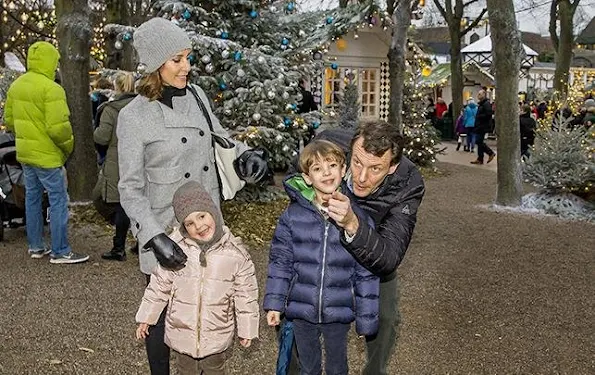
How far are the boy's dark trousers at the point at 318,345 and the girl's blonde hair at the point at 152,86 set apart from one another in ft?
4.22

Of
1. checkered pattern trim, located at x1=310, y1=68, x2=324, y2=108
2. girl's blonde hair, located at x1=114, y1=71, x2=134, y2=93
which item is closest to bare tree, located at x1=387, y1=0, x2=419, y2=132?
checkered pattern trim, located at x1=310, y1=68, x2=324, y2=108

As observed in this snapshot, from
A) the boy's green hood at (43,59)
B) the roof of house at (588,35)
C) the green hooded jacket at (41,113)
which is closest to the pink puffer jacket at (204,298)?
the green hooded jacket at (41,113)

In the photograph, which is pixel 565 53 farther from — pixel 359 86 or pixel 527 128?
pixel 527 128

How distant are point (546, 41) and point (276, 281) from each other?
298 feet

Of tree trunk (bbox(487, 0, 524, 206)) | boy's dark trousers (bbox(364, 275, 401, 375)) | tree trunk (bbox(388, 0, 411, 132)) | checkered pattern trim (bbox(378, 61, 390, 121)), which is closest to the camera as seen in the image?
boy's dark trousers (bbox(364, 275, 401, 375))

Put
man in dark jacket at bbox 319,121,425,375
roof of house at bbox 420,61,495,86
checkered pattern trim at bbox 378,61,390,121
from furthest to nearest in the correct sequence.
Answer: roof of house at bbox 420,61,495,86
checkered pattern trim at bbox 378,61,390,121
man in dark jacket at bbox 319,121,425,375

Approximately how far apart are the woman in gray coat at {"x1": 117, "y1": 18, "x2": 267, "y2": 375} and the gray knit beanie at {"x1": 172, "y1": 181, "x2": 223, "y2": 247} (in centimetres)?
10

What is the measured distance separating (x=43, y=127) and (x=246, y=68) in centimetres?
392

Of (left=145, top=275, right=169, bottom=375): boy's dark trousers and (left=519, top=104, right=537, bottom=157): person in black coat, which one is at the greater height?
(left=519, top=104, right=537, bottom=157): person in black coat

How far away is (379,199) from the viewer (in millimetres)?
3219

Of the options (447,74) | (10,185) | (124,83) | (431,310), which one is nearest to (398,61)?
(124,83)

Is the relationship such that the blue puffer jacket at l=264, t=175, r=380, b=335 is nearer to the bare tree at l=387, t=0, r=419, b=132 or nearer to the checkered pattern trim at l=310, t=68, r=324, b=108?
the bare tree at l=387, t=0, r=419, b=132

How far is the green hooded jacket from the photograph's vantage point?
255 inches

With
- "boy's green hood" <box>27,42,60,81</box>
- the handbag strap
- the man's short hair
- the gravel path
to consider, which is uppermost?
"boy's green hood" <box>27,42,60,81</box>
